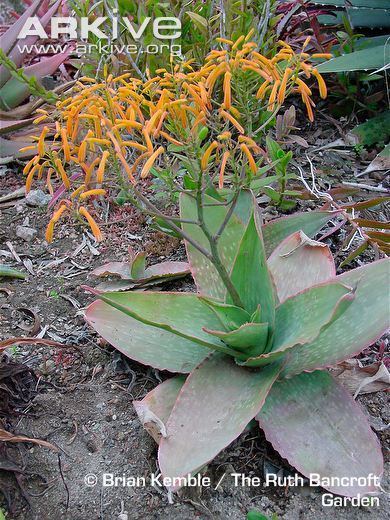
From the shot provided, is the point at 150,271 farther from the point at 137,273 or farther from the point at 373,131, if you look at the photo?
the point at 373,131

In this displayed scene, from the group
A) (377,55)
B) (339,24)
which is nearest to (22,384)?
(377,55)

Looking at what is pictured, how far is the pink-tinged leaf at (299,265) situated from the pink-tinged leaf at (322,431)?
0.27 meters

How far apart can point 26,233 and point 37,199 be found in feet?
0.79

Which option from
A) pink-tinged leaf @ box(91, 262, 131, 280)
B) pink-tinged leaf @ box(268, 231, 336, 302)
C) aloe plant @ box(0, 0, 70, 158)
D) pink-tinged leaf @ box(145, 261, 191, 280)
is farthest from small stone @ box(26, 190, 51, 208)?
pink-tinged leaf @ box(268, 231, 336, 302)

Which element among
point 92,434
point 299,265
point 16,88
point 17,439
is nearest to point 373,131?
point 299,265

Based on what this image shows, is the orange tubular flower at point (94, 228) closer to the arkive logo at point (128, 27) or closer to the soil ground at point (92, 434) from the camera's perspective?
the soil ground at point (92, 434)

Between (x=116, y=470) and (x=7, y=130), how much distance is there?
1.89 metres

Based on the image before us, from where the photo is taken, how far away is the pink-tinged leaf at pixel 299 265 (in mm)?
1702

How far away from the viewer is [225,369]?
→ 1.56m

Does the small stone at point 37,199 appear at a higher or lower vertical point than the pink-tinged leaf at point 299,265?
lower

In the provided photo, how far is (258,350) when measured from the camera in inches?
61.5

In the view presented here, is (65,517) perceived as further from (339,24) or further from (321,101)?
(339,24)

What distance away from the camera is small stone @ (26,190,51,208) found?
2.59 metres

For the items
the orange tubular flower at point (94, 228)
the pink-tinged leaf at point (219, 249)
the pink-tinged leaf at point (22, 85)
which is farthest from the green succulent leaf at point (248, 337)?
the pink-tinged leaf at point (22, 85)
